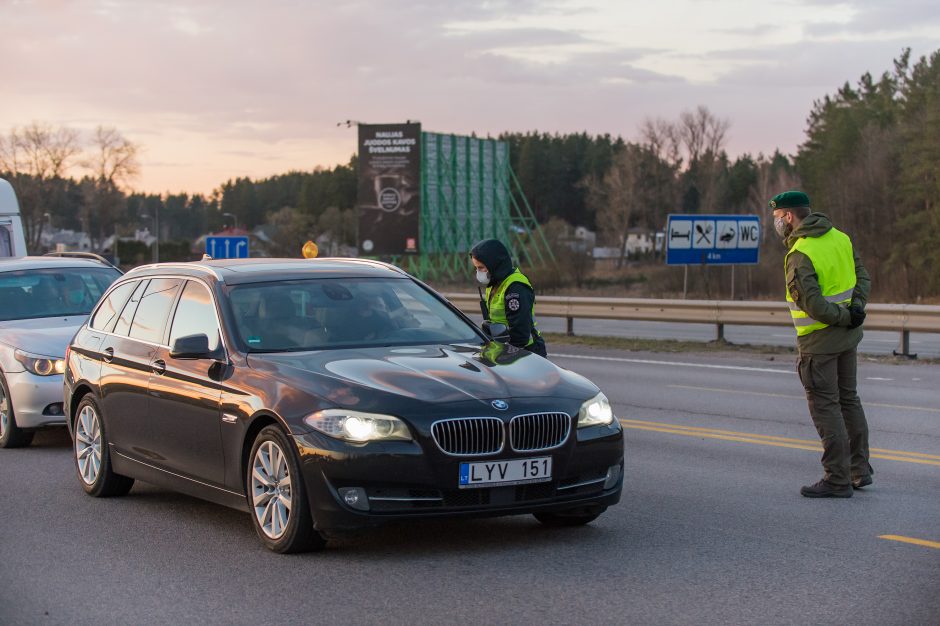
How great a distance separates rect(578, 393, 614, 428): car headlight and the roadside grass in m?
13.9

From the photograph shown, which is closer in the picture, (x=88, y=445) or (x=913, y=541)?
(x=913, y=541)

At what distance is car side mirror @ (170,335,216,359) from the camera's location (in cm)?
735

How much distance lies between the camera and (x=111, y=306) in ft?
30.2

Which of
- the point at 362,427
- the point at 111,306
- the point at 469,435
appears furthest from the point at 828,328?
the point at 111,306

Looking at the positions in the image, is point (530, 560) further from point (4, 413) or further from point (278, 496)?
point (4, 413)

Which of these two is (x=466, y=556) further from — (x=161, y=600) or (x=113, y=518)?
(x=113, y=518)

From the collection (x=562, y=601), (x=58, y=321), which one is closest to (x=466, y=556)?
(x=562, y=601)

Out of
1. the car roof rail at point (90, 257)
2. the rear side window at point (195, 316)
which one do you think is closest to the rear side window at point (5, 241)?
the car roof rail at point (90, 257)

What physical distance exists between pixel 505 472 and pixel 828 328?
10.0ft

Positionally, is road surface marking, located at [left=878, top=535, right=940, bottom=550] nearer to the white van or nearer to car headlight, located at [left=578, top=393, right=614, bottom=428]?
car headlight, located at [left=578, top=393, right=614, bottom=428]

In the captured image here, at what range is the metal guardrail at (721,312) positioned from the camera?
20438 millimetres

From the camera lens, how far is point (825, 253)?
8.54 metres

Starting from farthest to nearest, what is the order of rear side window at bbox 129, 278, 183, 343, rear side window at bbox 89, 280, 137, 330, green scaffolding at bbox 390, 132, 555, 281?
green scaffolding at bbox 390, 132, 555, 281
rear side window at bbox 89, 280, 137, 330
rear side window at bbox 129, 278, 183, 343

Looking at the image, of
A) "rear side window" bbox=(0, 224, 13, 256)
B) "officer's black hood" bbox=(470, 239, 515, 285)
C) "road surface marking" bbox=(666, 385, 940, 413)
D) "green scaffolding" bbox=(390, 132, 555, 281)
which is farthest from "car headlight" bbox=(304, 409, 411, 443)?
"green scaffolding" bbox=(390, 132, 555, 281)
